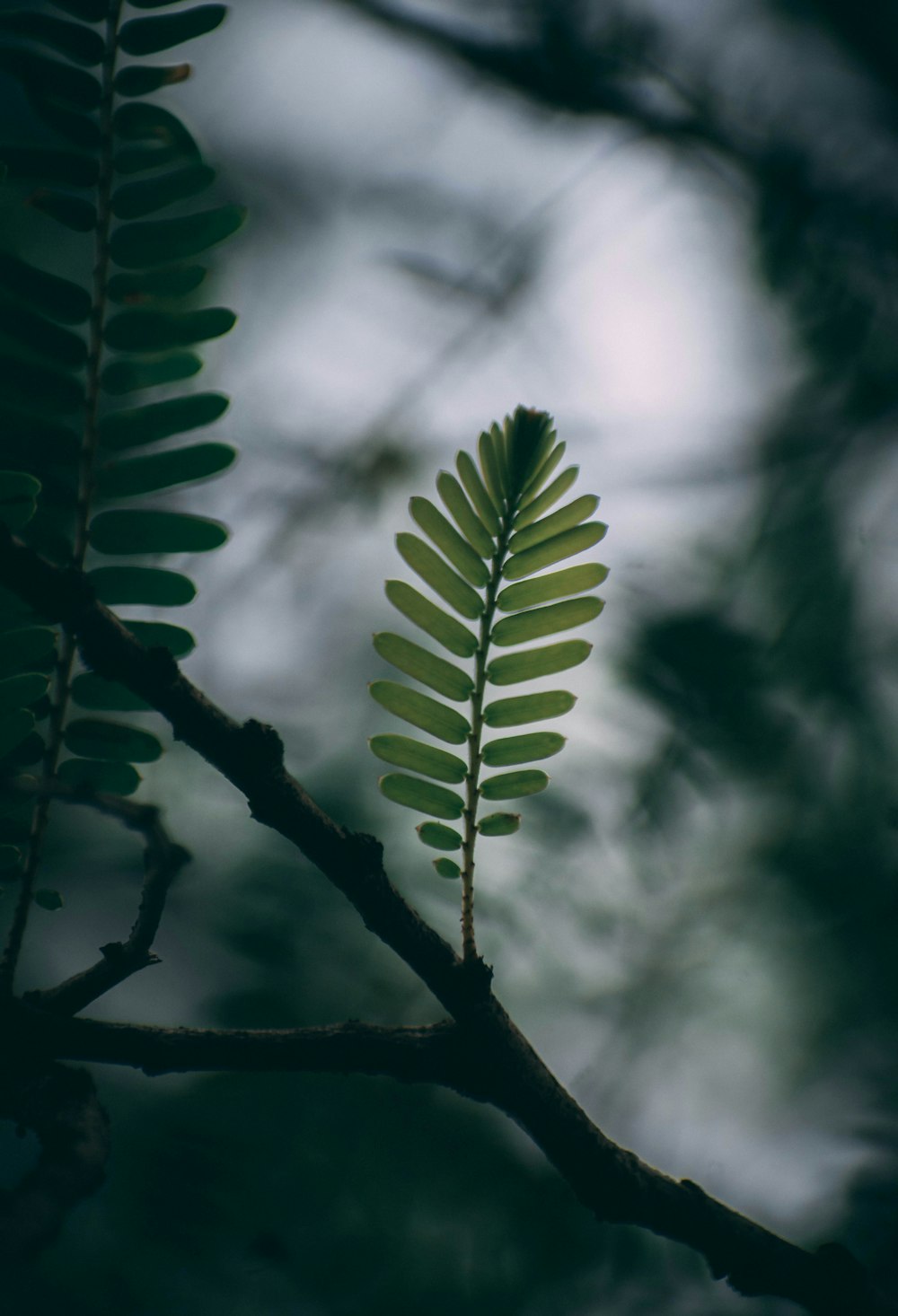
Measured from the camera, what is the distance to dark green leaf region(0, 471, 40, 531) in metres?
0.34

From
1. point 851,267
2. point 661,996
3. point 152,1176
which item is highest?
point 851,267

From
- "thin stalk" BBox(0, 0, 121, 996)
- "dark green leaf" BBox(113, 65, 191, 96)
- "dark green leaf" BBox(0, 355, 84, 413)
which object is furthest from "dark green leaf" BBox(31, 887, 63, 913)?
"dark green leaf" BBox(113, 65, 191, 96)

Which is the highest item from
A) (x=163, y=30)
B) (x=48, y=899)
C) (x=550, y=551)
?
(x=163, y=30)

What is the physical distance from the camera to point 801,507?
3.55ft

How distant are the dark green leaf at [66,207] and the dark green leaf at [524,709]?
0.98ft

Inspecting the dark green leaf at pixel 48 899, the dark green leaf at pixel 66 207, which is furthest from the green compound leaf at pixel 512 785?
the dark green leaf at pixel 66 207

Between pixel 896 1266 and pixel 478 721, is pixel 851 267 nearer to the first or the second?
pixel 478 721

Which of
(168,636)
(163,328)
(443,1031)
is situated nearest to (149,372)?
(163,328)

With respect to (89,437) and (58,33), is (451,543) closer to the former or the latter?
(89,437)

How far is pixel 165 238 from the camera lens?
397 millimetres

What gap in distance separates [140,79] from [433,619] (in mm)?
289

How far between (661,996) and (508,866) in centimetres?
24

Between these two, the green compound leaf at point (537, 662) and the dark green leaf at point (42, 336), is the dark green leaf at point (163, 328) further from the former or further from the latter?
the green compound leaf at point (537, 662)

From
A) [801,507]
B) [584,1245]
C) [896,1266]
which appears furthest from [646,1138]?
[801,507]
